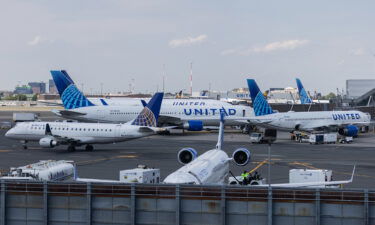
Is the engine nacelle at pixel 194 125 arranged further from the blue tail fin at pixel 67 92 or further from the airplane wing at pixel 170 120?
the blue tail fin at pixel 67 92

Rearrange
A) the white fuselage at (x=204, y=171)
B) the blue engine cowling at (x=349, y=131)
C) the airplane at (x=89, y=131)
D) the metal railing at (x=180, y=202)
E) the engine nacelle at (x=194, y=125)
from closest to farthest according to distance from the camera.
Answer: the metal railing at (x=180, y=202) → the white fuselage at (x=204, y=171) → the airplane at (x=89, y=131) → the blue engine cowling at (x=349, y=131) → the engine nacelle at (x=194, y=125)

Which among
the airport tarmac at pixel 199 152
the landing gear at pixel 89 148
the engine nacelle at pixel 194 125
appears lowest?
the airport tarmac at pixel 199 152

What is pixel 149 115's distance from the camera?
7094 centimetres

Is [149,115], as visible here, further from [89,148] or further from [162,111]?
[162,111]

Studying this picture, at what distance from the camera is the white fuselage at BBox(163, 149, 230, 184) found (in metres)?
29.4

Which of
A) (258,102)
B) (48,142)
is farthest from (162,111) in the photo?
(48,142)

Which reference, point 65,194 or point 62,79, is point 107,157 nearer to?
point 62,79

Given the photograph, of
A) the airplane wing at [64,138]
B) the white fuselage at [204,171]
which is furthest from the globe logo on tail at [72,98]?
the white fuselage at [204,171]

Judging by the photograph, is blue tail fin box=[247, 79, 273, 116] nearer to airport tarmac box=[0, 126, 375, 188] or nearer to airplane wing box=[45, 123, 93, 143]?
airport tarmac box=[0, 126, 375, 188]

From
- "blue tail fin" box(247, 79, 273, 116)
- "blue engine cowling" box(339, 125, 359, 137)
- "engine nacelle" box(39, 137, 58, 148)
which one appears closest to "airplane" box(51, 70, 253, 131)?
"blue tail fin" box(247, 79, 273, 116)

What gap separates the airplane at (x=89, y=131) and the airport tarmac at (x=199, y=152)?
1622 mm

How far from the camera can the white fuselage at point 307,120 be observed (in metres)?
92.2

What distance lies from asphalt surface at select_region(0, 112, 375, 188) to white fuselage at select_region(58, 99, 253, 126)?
1190 centimetres

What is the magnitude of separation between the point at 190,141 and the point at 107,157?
25.2 m
